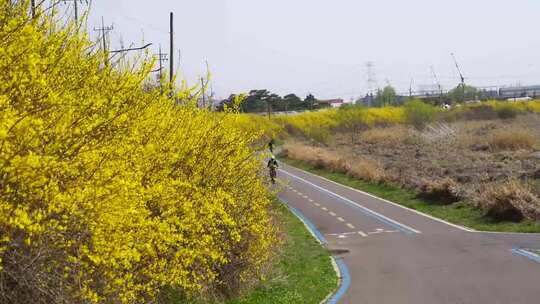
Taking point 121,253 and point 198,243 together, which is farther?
point 198,243

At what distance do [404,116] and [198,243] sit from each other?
95.1 meters

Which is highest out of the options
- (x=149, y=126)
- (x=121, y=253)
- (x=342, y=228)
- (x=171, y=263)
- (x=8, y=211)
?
(x=149, y=126)

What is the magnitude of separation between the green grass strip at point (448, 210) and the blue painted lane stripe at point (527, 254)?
334 cm

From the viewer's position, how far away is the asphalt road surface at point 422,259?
1188 cm

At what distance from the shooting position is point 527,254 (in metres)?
15.3

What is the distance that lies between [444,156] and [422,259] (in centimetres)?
Answer: 3415

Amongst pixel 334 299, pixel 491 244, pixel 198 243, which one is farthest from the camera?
pixel 491 244

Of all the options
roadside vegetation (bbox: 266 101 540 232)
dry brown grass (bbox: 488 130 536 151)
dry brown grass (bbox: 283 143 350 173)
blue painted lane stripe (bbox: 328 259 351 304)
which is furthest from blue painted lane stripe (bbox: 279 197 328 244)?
dry brown grass (bbox: 488 130 536 151)

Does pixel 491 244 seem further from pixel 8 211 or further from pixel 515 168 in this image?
pixel 515 168

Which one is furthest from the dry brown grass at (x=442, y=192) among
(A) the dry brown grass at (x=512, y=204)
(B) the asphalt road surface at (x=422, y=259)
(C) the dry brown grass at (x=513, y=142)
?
(C) the dry brown grass at (x=513, y=142)

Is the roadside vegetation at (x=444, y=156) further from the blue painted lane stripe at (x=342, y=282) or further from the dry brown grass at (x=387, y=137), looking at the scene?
the blue painted lane stripe at (x=342, y=282)

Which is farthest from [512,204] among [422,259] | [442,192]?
[422,259]

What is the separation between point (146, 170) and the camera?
7539 mm

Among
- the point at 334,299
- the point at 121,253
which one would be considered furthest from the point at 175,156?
the point at 334,299
